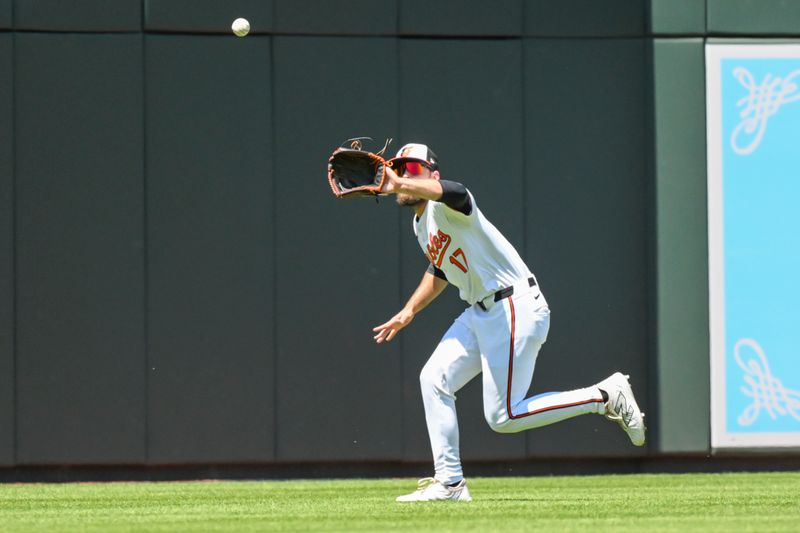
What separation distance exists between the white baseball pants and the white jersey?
105 millimetres

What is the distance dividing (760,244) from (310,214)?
313 centimetres

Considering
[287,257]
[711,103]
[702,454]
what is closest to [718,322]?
[702,454]

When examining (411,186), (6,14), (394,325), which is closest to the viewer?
(411,186)

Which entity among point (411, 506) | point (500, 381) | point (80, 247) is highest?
point (80, 247)

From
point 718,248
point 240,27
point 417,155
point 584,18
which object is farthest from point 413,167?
point 718,248

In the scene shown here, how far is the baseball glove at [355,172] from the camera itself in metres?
5.98

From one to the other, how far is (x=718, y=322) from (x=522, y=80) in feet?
7.11

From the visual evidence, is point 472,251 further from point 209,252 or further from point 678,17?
point 678,17

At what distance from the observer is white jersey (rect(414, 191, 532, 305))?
643 centimetres

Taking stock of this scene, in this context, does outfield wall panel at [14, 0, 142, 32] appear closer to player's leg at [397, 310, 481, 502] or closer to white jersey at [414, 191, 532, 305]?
white jersey at [414, 191, 532, 305]

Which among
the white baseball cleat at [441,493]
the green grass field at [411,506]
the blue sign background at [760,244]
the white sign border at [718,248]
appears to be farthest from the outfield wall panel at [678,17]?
the white baseball cleat at [441,493]

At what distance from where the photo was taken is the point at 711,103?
9.19 meters

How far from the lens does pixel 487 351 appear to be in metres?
6.45

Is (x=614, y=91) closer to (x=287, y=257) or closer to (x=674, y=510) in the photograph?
(x=287, y=257)
